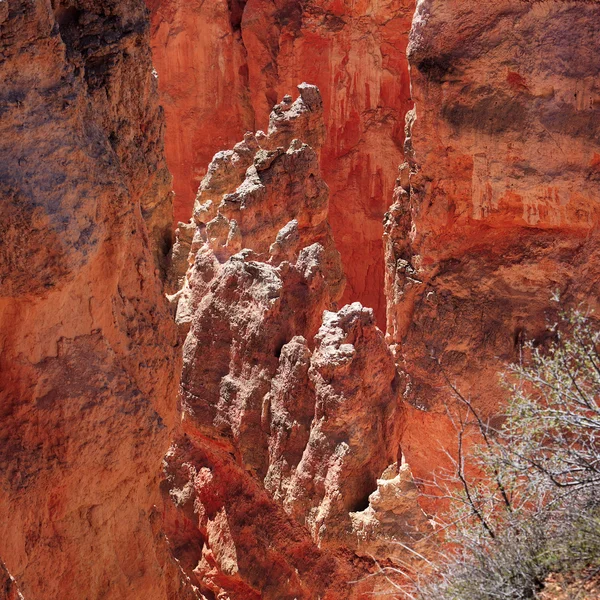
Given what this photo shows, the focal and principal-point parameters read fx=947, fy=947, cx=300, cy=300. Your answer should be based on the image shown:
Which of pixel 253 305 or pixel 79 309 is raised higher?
pixel 253 305

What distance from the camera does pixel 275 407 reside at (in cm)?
974

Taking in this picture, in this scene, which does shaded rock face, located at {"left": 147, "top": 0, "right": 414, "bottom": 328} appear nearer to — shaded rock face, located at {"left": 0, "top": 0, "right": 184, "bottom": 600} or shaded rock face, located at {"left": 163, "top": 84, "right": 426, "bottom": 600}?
shaded rock face, located at {"left": 163, "top": 84, "right": 426, "bottom": 600}

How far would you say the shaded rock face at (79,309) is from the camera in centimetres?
603

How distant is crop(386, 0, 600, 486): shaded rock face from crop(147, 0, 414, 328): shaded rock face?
248 inches

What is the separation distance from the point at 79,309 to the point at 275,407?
3.42 m

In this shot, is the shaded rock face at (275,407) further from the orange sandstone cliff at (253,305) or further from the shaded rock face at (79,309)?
the shaded rock face at (79,309)

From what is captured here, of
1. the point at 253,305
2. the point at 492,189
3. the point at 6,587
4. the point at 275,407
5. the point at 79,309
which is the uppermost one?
the point at 492,189

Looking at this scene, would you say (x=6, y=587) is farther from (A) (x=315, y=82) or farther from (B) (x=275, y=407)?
(A) (x=315, y=82)

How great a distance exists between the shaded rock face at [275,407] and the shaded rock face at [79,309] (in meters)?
1.70

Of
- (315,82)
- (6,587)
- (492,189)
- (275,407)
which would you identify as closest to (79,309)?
(6,587)

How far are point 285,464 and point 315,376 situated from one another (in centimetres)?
96

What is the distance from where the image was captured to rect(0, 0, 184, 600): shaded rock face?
19.8 feet

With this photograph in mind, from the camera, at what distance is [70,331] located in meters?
6.71

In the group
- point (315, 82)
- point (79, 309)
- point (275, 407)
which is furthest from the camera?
point (315, 82)
